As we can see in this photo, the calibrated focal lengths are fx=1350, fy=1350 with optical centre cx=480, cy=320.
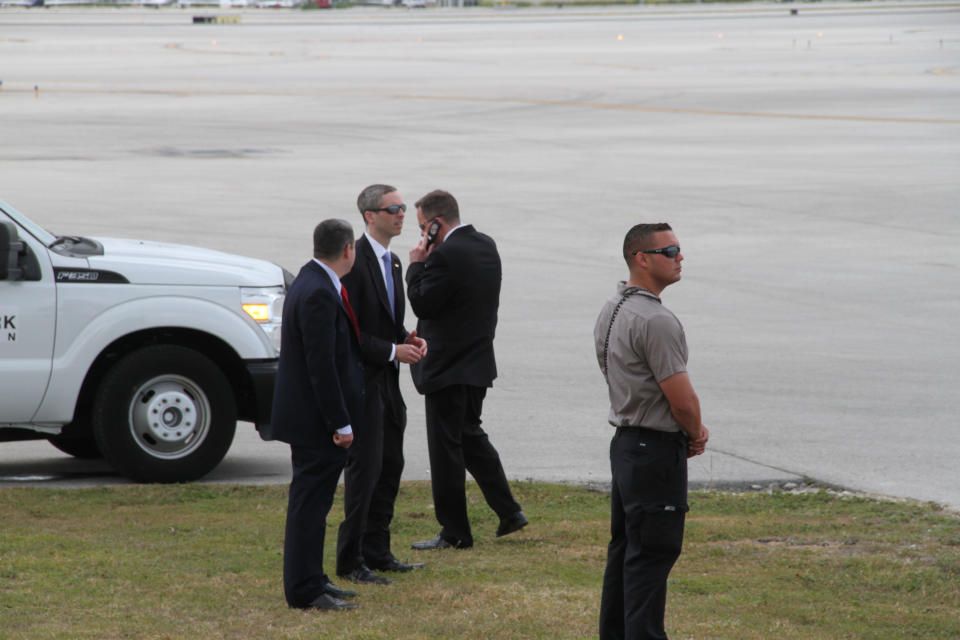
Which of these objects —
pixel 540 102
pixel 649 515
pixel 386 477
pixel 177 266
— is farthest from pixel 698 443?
pixel 540 102

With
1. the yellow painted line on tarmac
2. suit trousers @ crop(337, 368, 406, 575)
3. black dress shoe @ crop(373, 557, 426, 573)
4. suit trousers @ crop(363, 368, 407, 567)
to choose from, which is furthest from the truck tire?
the yellow painted line on tarmac

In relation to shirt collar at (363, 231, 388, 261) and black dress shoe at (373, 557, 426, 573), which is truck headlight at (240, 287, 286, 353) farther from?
black dress shoe at (373, 557, 426, 573)

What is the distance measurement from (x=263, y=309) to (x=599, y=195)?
14533 millimetres

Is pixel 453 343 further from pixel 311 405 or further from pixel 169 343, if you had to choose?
pixel 169 343

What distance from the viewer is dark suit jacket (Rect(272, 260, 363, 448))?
5.74 meters

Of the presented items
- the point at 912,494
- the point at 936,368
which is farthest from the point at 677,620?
the point at 936,368

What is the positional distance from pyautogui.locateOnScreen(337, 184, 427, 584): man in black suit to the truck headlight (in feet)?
6.74

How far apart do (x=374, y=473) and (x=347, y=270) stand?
109cm

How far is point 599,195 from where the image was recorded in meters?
22.7

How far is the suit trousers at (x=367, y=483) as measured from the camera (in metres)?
6.41

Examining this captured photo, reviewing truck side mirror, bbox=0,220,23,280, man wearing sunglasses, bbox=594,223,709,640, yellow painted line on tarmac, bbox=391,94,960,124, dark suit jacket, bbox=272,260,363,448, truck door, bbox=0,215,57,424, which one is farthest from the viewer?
yellow painted line on tarmac, bbox=391,94,960,124

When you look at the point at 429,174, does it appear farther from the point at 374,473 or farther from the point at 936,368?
the point at 374,473

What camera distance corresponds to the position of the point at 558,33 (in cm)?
7900

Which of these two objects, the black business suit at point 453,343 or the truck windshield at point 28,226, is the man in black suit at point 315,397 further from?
the truck windshield at point 28,226
